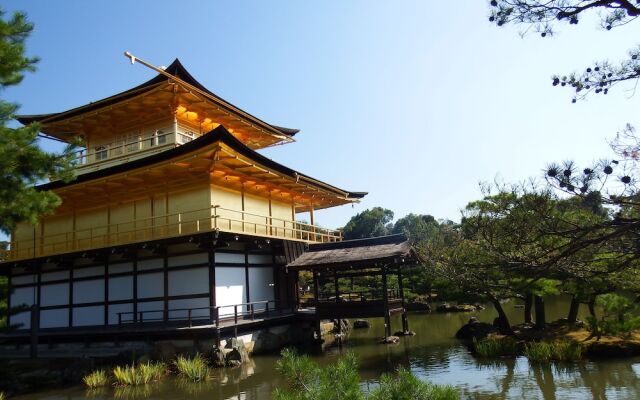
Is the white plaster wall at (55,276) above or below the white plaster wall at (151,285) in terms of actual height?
above

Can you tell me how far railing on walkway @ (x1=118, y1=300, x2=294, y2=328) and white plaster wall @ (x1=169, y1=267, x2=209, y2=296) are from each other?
704mm

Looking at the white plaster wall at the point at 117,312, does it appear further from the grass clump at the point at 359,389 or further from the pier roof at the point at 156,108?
the grass clump at the point at 359,389

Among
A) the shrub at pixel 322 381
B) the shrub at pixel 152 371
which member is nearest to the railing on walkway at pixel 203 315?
the shrub at pixel 152 371

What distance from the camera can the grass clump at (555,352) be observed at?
13078 mm

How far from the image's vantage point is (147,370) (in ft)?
46.0

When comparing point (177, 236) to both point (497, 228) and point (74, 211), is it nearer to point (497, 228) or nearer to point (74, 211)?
point (74, 211)

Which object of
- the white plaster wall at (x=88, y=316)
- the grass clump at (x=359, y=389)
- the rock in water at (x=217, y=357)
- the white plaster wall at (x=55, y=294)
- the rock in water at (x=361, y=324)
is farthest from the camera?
the rock in water at (x=361, y=324)

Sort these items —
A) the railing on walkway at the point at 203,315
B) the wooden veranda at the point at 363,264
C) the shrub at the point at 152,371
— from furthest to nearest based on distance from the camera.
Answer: the wooden veranda at the point at 363,264 < the railing on walkway at the point at 203,315 < the shrub at the point at 152,371

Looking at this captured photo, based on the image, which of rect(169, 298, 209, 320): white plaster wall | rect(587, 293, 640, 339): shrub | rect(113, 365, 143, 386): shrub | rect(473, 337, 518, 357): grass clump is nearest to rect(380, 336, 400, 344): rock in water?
rect(473, 337, 518, 357): grass clump

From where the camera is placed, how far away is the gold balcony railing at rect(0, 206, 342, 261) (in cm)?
1778

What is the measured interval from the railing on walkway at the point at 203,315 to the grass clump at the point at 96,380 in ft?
9.65

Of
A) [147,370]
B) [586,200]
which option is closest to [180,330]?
[147,370]

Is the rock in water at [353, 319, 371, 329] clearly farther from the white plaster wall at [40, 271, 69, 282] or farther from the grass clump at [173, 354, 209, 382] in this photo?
the white plaster wall at [40, 271, 69, 282]

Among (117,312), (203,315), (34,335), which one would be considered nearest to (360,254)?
(203,315)
